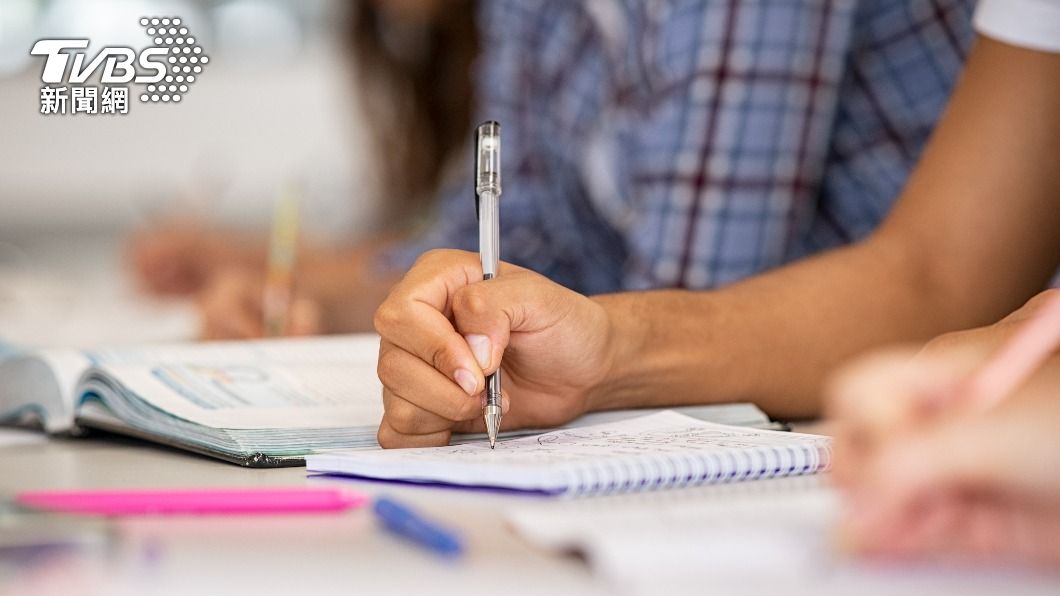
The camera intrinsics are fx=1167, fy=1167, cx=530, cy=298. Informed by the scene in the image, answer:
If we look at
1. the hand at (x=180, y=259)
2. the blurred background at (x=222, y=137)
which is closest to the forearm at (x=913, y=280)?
the hand at (x=180, y=259)

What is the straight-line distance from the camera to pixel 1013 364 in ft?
1.20

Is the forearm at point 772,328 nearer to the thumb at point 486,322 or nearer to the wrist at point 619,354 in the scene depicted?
the wrist at point 619,354

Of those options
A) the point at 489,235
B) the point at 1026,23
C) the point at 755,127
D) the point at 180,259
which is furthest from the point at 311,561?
the point at 180,259

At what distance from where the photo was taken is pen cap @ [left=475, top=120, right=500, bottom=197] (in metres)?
0.71

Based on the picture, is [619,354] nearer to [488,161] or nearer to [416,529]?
[488,161]

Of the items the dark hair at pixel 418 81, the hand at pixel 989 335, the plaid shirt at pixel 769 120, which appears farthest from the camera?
the dark hair at pixel 418 81

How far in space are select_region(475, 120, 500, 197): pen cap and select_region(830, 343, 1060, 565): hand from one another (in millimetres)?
369

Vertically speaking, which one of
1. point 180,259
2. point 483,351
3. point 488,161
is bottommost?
point 180,259

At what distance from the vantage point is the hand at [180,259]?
1744mm

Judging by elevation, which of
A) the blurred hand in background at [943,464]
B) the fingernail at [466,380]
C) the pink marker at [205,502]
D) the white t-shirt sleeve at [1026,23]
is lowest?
the pink marker at [205,502]

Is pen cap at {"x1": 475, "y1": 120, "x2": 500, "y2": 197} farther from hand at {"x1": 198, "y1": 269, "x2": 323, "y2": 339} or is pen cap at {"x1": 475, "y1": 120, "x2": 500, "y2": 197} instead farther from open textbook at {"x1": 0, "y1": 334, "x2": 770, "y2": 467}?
hand at {"x1": 198, "y1": 269, "x2": 323, "y2": 339}

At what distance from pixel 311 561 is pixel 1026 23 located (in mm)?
671

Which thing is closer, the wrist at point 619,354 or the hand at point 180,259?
the wrist at point 619,354

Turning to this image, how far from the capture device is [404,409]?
683mm
